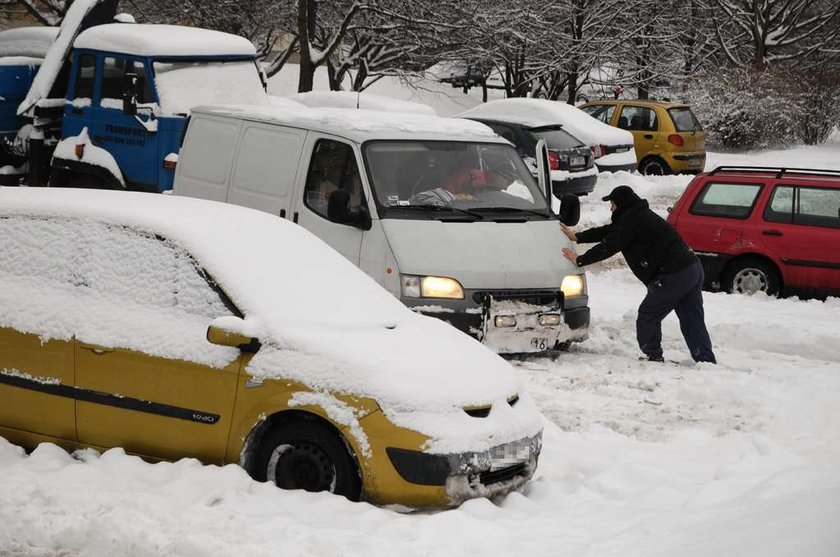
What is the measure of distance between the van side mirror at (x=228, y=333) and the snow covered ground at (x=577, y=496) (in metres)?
0.64

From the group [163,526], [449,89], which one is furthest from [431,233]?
[449,89]

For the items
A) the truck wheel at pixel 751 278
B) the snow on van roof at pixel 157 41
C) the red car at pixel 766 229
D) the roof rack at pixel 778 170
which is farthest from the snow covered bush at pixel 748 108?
the snow on van roof at pixel 157 41

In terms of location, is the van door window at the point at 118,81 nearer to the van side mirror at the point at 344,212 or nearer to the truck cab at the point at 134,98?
the truck cab at the point at 134,98

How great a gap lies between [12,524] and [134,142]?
9.37 m

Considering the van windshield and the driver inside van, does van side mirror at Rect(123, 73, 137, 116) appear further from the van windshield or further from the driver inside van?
the driver inside van

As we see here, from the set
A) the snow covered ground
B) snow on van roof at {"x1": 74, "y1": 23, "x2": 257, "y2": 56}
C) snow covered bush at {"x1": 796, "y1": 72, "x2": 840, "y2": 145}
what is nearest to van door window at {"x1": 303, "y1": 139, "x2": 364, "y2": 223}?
the snow covered ground

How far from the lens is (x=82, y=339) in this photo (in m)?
6.67

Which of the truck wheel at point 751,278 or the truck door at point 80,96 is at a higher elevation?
the truck door at point 80,96

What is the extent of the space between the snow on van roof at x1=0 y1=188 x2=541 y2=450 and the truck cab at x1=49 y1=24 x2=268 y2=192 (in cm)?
683

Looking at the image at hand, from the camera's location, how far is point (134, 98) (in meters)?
14.6

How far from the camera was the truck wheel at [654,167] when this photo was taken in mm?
24875

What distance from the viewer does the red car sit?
540 inches

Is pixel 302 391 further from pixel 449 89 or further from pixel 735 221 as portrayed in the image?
pixel 449 89

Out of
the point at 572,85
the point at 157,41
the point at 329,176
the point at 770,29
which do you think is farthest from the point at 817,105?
the point at 329,176
